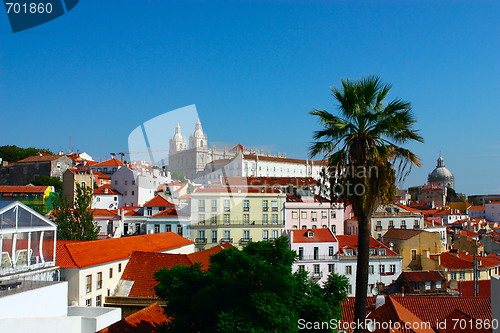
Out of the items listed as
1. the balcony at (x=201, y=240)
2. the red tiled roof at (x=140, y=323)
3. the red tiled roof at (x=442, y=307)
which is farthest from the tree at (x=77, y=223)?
the red tiled roof at (x=442, y=307)

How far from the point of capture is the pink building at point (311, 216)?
41938 mm

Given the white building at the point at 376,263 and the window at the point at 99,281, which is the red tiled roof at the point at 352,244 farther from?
the window at the point at 99,281

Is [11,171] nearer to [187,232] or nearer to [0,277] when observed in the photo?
[187,232]

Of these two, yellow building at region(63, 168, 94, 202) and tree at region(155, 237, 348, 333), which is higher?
yellow building at region(63, 168, 94, 202)

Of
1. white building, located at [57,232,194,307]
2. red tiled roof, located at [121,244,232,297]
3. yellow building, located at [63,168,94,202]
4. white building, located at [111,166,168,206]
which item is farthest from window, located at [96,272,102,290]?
white building, located at [111,166,168,206]

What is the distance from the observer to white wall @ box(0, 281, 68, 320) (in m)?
8.66

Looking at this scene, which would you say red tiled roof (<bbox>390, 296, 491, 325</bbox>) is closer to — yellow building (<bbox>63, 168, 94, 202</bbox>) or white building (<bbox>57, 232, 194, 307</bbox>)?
white building (<bbox>57, 232, 194, 307</bbox>)

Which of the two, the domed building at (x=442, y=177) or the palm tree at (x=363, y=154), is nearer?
the palm tree at (x=363, y=154)

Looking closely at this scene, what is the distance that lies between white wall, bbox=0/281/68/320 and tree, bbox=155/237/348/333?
261 cm

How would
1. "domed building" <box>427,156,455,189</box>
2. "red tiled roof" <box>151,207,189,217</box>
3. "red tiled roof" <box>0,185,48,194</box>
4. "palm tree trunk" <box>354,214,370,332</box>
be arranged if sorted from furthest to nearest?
"domed building" <box>427,156,455,189</box> → "red tiled roof" <box>0,185,48,194</box> → "red tiled roof" <box>151,207,189,217</box> → "palm tree trunk" <box>354,214,370,332</box>

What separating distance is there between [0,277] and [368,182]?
28.8 ft

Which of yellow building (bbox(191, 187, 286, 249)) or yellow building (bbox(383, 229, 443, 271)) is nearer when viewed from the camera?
yellow building (bbox(191, 187, 286, 249))

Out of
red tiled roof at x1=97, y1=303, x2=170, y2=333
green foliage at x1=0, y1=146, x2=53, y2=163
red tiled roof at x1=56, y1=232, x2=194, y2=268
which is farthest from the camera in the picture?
green foliage at x1=0, y1=146, x2=53, y2=163

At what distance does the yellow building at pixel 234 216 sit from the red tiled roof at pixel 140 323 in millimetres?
23713
